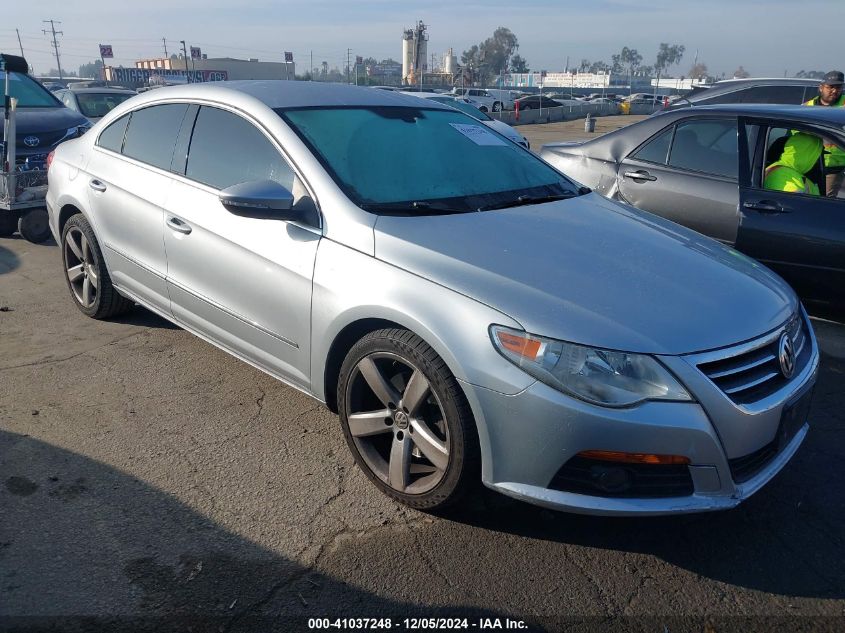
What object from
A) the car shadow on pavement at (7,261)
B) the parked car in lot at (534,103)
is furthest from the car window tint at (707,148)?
the parked car in lot at (534,103)

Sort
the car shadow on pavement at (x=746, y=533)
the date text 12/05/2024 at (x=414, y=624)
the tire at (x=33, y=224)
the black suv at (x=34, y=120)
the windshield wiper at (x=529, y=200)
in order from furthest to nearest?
the black suv at (x=34, y=120)
the tire at (x=33, y=224)
the windshield wiper at (x=529, y=200)
the car shadow on pavement at (x=746, y=533)
the date text 12/05/2024 at (x=414, y=624)

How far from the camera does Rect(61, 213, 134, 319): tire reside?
4.59 meters

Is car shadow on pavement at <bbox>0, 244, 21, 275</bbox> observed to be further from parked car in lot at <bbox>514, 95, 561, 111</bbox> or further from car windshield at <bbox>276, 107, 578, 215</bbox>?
parked car in lot at <bbox>514, 95, 561, 111</bbox>

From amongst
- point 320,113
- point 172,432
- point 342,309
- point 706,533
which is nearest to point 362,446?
point 342,309

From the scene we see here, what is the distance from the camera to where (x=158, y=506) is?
9.34ft

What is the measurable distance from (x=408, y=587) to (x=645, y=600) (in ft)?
2.61

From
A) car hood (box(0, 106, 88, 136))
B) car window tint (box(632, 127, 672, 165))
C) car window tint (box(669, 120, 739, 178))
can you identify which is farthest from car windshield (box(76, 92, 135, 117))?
car window tint (box(669, 120, 739, 178))

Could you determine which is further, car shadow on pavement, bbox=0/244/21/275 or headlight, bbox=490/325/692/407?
car shadow on pavement, bbox=0/244/21/275

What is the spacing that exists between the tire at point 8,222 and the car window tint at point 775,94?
992 cm

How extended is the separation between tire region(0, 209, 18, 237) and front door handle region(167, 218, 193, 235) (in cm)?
458

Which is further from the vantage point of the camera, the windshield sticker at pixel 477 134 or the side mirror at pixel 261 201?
the windshield sticker at pixel 477 134

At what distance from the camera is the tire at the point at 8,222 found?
7.32 meters

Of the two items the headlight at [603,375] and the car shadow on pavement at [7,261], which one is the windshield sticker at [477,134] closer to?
the headlight at [603,375]

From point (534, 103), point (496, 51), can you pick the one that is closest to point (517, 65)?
point (496, 51)
